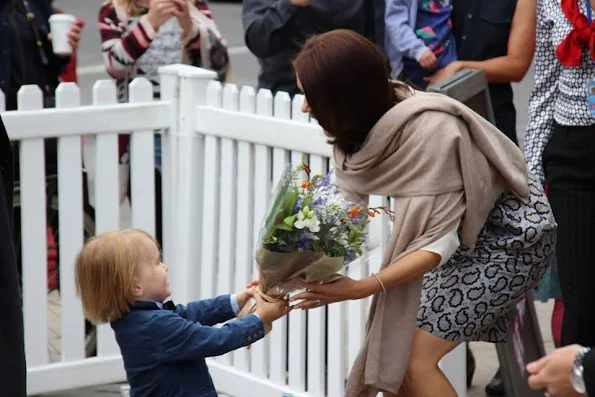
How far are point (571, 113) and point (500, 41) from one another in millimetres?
743

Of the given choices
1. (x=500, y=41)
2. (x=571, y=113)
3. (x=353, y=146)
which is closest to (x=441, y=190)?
(x=353, y=146)

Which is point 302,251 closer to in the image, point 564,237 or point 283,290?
point 283,290

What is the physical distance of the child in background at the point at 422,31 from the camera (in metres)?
5.76

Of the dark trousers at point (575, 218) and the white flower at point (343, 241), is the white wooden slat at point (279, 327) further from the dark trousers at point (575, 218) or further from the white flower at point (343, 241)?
the white flower at point (343, 241)

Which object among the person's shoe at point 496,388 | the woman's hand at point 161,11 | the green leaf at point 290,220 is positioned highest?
the woman's hand at point 161,11

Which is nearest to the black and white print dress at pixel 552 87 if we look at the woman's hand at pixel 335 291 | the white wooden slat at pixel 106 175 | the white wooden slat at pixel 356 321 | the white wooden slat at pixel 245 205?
the white wooden slat at pixel 356 321

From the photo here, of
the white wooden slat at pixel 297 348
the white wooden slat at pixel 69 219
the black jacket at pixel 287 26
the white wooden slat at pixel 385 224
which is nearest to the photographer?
the white wooden slat at pixel 385 224

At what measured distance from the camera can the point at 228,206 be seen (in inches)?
217

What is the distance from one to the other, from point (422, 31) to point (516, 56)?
1.49 feet

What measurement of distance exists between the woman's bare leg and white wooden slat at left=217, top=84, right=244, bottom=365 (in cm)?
148

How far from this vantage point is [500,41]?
18.5 feet

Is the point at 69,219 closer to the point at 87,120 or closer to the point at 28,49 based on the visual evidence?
the point at 87,120

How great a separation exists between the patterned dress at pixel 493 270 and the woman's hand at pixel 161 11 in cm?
234

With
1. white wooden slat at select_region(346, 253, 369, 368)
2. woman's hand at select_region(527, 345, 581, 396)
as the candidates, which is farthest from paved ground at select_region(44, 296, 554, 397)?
woman's hand at select_region(527, 345, 581, 396)
